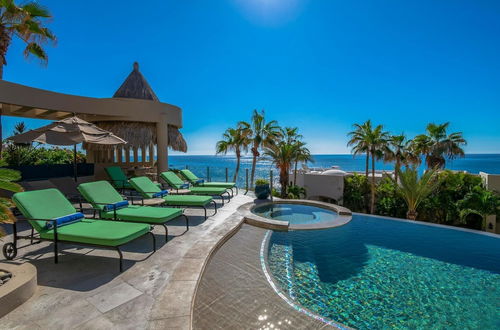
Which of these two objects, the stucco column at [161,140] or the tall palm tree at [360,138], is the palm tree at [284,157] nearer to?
the tall palm tree at [360,138]

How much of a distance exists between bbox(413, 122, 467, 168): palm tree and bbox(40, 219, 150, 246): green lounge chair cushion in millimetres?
25027

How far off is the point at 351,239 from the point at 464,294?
2.46m

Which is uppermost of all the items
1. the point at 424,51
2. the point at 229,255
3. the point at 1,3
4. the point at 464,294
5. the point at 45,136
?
the point at 424,51

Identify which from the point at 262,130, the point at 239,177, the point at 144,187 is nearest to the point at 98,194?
the point at 144,187

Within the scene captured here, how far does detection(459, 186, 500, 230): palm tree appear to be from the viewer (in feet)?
36.4

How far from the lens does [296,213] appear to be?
8500mm

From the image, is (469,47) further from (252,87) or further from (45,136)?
(45,136)

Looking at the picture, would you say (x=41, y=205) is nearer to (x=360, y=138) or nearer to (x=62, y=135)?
(x=62, y=135)

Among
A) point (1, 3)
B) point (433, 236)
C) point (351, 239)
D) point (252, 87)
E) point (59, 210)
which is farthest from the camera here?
point (252, 87)

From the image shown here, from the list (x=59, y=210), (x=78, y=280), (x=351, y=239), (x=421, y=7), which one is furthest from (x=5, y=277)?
(x=421, y=7)

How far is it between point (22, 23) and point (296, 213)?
11.4 m

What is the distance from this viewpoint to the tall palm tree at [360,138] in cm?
1948

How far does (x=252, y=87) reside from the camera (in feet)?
82.0

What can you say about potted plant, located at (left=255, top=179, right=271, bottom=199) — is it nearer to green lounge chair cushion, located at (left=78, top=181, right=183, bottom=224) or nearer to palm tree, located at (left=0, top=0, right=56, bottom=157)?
green lounge chair cushion, located at (left=78, top=181, right=183, bottom=224)
